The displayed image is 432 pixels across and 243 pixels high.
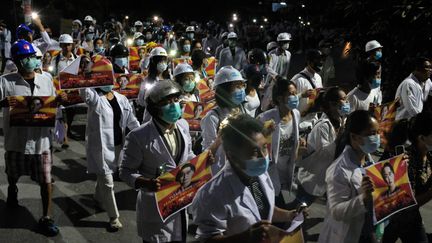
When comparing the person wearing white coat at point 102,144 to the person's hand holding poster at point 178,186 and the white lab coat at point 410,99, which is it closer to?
the person's hand holding poster at point 178,186

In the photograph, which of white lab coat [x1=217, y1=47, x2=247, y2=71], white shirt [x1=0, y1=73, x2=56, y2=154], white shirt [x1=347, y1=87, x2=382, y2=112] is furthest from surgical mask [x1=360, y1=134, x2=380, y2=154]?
white lab coat [x1=217, y1=47, x2=247, y2=71]

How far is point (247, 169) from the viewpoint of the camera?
289 centimetres

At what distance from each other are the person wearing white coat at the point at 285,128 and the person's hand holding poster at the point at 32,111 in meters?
2.28

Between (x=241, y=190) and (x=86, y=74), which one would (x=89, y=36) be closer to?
(x=86, y=74)

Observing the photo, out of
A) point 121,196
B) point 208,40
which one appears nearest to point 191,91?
point 121,196

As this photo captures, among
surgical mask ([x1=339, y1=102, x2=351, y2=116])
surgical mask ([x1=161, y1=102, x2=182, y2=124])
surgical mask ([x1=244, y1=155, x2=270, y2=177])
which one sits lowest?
surgical mask ([x1=339, y1=102, x2=351, y2=116])

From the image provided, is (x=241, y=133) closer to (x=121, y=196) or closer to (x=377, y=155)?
(x=121, y=196)

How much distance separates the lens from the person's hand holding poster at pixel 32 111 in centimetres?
546

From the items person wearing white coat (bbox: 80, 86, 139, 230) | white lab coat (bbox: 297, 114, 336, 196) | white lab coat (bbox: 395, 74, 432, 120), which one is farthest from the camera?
white lab coat (bbox: 395, 74, 432, 120)

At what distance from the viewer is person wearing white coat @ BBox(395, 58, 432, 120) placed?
7.48 meters

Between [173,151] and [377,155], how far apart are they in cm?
638

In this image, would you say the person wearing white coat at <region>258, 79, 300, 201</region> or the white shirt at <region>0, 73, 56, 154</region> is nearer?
the person wearing white coat at <region>258, 79, 300, 201</region>

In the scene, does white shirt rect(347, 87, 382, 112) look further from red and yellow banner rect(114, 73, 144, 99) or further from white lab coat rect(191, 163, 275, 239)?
white lab coat rect(191, 163, 275, 239)

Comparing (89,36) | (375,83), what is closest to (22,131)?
(375,83)
